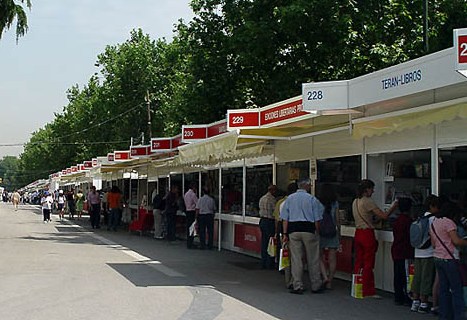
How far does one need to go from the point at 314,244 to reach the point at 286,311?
200 cm

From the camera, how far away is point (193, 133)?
70.6ft

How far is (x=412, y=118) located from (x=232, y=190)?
33.9 feet

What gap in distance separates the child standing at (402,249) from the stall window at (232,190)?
29.2 feet

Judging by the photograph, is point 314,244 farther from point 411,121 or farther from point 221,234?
point 221,234

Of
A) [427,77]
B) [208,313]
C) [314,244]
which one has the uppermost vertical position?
[427,77]

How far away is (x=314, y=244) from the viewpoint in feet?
40.4

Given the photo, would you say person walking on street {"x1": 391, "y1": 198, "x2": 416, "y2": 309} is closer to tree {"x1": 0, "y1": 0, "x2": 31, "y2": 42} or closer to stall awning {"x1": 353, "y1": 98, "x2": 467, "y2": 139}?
stall awning {"x1": 353, "y1": 98, "x2": 467, "y2": 139}

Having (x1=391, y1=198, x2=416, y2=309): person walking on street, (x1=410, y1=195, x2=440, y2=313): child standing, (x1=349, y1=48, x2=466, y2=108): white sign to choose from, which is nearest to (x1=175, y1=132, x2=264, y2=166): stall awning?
(x1=349, y1=48, x2=466, y2=108): white sign

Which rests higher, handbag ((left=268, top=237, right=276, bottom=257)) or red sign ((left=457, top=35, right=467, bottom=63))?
red sign ((left=457, top=35, right=467, bottom=63))

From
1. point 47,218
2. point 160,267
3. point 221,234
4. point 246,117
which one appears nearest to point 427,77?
point 246,117

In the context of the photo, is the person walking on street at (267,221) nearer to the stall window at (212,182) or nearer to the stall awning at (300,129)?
the stall awning at (300,129)

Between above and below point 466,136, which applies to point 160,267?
below

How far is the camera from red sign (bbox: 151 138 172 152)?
25.0 m

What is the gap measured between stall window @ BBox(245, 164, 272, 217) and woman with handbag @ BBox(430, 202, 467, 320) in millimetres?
8635
